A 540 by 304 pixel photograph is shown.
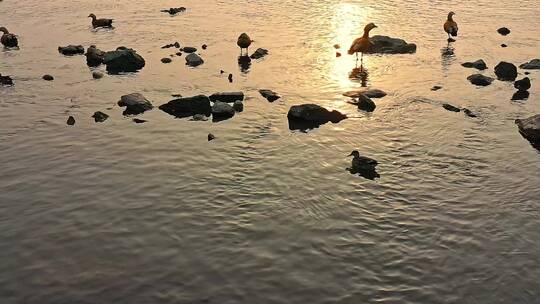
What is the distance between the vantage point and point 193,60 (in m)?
48.5

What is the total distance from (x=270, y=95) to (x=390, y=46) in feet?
62.1

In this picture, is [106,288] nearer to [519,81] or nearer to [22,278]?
[22,278]

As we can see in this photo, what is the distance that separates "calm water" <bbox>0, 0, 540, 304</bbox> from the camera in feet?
65.6

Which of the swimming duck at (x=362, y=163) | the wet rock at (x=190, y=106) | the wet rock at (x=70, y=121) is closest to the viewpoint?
the swimming duck at (x=362, y=163)

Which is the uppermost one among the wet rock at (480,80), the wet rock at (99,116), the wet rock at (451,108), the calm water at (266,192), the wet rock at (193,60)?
the wet rock at (193,60)

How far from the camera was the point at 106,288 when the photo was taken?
63.1ft

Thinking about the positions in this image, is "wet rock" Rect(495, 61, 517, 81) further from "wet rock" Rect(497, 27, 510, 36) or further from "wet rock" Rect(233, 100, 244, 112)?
"wet rock" Rect(233, 100, 244, 112)

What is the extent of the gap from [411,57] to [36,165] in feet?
117

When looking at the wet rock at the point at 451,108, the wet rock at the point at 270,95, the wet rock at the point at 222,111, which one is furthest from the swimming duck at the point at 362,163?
the wet rock at the point at 270,95

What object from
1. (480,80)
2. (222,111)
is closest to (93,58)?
(222,111)

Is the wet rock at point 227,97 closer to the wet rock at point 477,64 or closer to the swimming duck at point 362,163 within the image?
the swimming duck at point 362,163

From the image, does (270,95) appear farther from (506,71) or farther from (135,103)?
(506,71)

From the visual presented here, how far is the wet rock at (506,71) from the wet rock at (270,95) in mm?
19448

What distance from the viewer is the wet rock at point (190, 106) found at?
1464 inches
